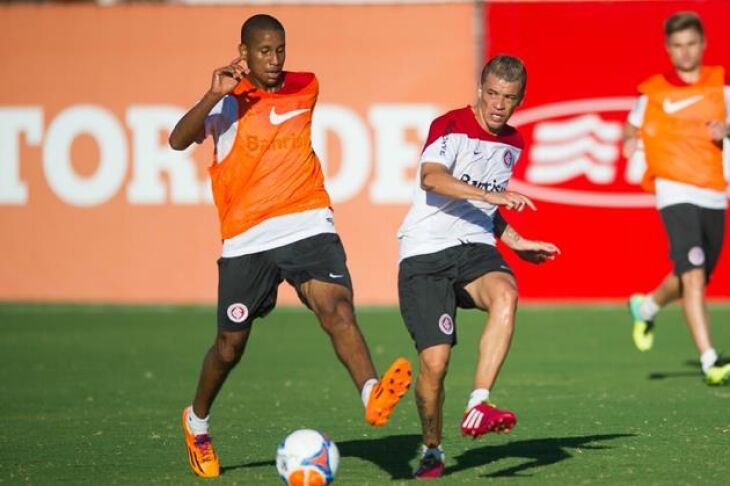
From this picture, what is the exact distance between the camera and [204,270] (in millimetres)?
20031

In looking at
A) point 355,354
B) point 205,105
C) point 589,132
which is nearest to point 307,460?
point 355,354

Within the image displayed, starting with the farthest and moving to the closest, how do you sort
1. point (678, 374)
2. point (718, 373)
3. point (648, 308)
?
point (648, 308) → point (678, 374) → point (718, 373)

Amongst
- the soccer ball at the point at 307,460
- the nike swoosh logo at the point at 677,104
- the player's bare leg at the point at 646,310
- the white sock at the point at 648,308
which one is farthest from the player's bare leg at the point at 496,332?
the white sock at the point at 648,308

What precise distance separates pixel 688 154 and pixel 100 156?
9220 mm

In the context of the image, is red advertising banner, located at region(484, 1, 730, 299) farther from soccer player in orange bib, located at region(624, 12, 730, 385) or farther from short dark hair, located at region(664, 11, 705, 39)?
short dark hair, located at region(664, 11, 705, 39)

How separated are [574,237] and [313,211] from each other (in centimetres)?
1105

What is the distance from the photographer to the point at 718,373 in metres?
12.2

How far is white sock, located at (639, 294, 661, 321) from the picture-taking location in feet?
44.5

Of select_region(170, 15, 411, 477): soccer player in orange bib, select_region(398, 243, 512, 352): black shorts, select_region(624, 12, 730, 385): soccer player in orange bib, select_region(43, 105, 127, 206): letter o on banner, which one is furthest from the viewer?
select_region(43, 105, 127, 206): letter o on banner

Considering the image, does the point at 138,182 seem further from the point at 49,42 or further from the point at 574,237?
the point at 574,237

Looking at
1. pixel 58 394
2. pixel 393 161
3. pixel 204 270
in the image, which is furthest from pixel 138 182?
pixel 58 394

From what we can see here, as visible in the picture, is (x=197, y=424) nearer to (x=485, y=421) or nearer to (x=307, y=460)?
(x=307, y=460)

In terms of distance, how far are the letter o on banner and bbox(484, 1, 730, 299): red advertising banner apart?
4.68 meters

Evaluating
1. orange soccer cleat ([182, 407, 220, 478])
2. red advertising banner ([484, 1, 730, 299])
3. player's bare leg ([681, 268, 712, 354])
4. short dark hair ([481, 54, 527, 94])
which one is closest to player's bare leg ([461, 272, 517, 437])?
short dark hair ([481, 54, 527, 94])
